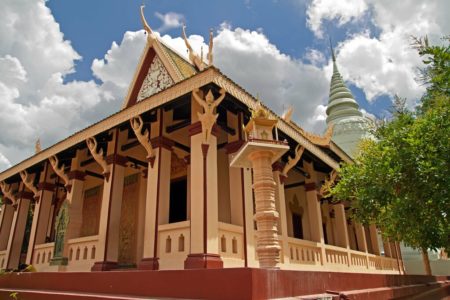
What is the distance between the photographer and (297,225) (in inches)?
508

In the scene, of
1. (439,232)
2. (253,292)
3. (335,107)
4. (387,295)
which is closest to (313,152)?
(439,232)

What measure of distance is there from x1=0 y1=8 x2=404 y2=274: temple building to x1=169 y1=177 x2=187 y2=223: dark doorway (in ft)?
0.10

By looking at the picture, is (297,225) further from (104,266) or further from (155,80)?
(104,266)

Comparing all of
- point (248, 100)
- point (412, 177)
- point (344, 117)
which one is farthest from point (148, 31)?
point (344, 117)

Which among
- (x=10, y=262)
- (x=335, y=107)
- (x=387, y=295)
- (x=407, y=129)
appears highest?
(x=335, y=107)

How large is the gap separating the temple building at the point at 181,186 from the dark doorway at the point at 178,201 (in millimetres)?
30

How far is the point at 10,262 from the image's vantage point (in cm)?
1077

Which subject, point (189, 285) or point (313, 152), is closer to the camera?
point (189, 285)

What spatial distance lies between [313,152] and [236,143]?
3.23 m

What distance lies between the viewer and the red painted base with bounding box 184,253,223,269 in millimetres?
5523

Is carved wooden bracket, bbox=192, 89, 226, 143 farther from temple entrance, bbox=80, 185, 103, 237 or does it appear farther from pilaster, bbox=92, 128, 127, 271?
temple entrance, bbox=80, 185, 103, 237

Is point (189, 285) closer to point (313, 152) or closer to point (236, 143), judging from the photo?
point (236, 143)

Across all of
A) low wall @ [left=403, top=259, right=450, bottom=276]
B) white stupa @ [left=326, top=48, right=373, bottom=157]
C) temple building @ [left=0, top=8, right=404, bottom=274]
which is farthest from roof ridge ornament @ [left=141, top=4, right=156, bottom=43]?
low wall @ [left=403, top=259, right=450, bottom=276]

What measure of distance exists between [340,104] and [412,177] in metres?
19.3
